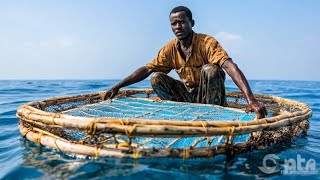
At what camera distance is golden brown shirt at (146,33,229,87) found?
3838mm

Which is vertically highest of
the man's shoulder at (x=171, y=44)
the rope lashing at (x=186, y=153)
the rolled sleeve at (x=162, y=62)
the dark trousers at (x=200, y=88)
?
the man's shoulder at (x=171, y=44)

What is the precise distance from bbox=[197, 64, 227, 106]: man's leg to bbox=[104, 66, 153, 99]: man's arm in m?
0.93

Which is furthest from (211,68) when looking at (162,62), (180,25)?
(162,62)

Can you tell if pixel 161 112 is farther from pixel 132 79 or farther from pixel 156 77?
pixel 132 79

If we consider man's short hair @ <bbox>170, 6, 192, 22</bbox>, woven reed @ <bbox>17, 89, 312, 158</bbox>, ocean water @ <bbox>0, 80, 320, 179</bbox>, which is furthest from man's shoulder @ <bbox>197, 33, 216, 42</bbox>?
ocean water @ <bbox>0, 80, 320, 179</bbox>

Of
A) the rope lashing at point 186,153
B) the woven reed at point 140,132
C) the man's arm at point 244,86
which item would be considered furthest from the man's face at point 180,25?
the rope lashing at point 186,153

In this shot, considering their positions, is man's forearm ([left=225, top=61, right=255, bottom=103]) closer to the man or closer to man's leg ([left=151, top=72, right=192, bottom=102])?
the man

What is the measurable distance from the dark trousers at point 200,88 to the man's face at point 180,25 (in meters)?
0.55

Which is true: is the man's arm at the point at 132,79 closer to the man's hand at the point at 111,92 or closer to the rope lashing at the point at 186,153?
the man's hand at the point at 111,92

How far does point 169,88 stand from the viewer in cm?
441

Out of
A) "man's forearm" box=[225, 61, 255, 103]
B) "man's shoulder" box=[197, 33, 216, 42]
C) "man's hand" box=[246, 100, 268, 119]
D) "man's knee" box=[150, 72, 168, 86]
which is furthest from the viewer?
"man's knee" box=[150, 72, 168, 86]

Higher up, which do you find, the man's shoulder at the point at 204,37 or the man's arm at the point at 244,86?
the man's shoulder at the point at 204,37

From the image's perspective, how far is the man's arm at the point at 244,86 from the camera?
2.90 metres

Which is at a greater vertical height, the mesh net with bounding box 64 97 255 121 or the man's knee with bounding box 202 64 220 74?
the man's knee with bounding box 202 64 220 74
